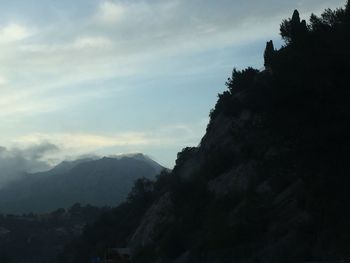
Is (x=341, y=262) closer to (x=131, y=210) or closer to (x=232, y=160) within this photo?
(x=232, y=160)

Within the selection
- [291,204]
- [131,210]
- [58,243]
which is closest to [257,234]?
[291,204]

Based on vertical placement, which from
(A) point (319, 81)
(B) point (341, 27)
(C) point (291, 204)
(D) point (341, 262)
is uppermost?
(B) point (341, 27)

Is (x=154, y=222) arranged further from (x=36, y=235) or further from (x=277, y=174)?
(x=36, y=235)

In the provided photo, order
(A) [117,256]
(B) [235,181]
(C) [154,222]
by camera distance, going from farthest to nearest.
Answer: (C) [154,222] < (A) [117,256] < (B) [235,181]

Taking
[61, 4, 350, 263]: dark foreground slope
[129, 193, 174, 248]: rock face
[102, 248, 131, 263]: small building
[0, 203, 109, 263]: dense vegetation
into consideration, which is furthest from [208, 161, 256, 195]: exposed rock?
[0, 203, 109, 263]: dense vegetation

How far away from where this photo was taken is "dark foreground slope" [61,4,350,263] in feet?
76.6

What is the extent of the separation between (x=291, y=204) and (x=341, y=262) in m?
14.6

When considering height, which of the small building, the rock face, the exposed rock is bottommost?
the small building

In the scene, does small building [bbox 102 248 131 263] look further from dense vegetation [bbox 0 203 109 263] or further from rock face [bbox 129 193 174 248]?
dense vegetation [bbox 0 203 109 263]

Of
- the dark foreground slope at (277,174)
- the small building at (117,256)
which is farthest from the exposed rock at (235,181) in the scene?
the small building at (117,256)

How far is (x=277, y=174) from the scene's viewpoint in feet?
92.0

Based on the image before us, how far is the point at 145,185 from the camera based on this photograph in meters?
102

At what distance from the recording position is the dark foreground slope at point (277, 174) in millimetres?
23359

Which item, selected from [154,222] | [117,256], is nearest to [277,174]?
[117,256]
